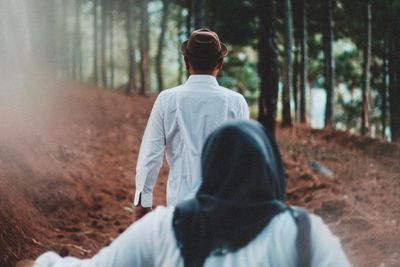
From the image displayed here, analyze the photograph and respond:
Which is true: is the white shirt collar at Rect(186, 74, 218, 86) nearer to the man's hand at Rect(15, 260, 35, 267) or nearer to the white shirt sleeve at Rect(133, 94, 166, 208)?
the white shirt sleeve at Rect(133, 94, 166, 208)

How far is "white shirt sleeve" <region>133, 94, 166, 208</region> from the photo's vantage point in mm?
3982

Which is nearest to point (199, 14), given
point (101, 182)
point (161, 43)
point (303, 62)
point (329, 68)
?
point (329, 68)

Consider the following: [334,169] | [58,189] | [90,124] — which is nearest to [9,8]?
[90,124]

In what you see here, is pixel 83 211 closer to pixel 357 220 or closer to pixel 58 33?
pixel 357 220

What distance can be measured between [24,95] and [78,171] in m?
7.30

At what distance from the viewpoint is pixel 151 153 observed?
4.00m

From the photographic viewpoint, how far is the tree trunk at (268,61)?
11.5m

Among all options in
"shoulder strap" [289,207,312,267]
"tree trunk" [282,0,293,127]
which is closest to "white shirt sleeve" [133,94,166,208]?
"shoulder strap" [289,207,312,267]

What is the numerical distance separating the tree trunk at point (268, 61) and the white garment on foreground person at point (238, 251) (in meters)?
9.66

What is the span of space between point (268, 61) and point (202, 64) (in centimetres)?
794

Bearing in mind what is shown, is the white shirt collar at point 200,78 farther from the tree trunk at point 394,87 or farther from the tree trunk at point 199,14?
the tree trunk at point 394,87

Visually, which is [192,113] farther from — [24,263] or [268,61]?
[268,61]

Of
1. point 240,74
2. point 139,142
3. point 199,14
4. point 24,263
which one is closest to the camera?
point 24,263

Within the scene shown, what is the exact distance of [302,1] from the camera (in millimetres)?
24141
